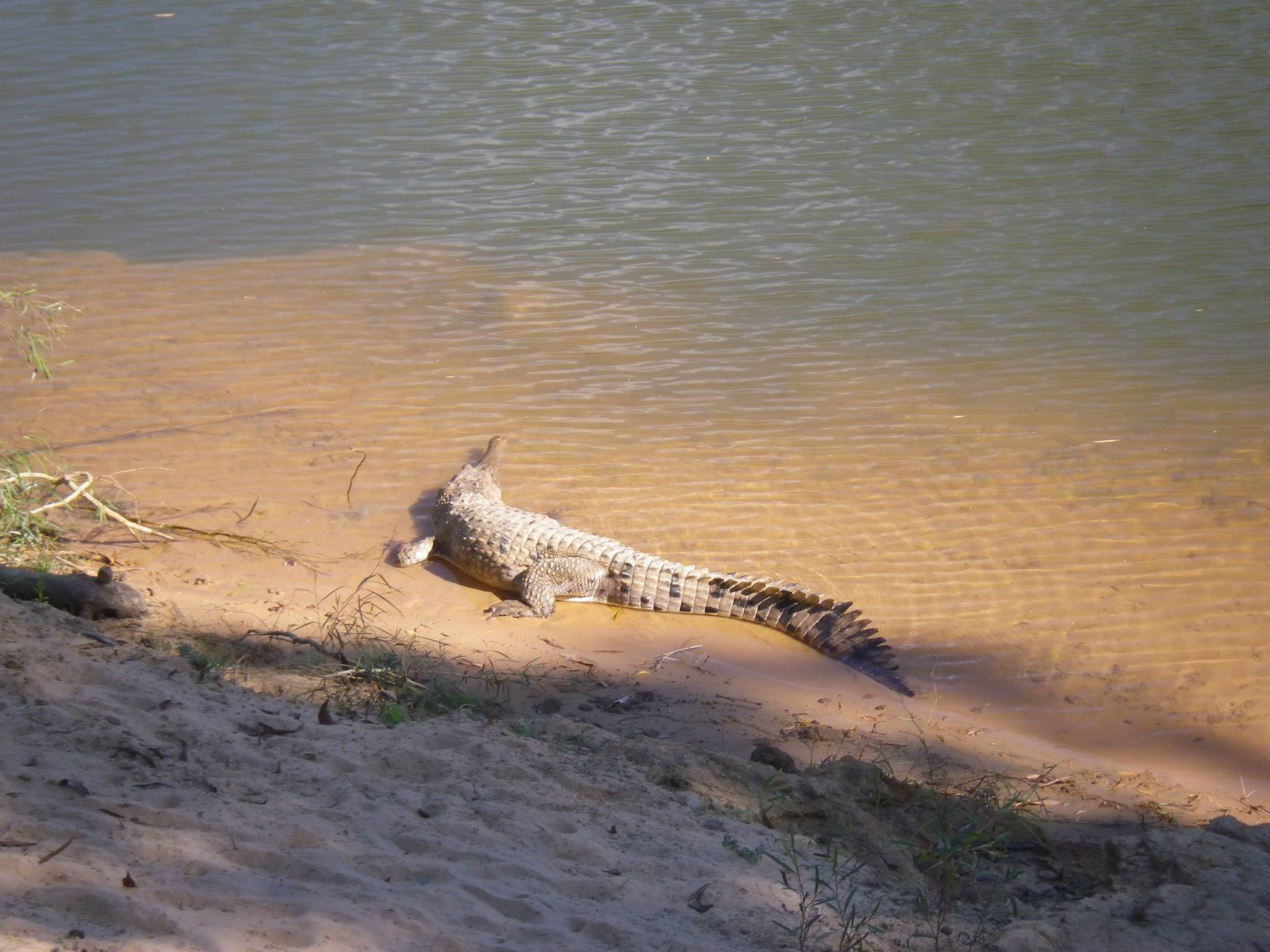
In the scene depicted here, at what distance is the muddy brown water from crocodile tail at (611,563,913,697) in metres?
0.11

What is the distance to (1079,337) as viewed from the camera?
8352 mm

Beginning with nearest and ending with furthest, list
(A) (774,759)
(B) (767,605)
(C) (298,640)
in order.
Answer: (A) (774,759) < (C) (298,640) < (B) (767,605)

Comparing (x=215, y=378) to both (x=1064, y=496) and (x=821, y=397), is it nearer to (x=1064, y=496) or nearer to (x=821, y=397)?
(x=821, y=397)

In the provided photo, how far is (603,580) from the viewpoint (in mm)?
5691

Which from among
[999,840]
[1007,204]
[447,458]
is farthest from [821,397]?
[999,840]

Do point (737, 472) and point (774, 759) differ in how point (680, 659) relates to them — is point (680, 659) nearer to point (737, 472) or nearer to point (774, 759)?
point (774, 759)

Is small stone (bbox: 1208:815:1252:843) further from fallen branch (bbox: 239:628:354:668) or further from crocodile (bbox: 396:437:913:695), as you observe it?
fallen branch (bbox: 239:628:354:668)

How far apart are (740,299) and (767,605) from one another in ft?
13.8

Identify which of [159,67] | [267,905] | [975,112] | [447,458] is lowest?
[447,458]

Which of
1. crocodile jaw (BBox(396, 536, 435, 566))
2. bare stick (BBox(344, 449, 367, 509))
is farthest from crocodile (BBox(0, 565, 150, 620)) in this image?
bare stick (BBox(344, 449, 367, 509))

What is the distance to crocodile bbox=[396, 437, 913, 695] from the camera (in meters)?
5.20

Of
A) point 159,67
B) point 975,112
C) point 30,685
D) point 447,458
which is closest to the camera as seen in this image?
point 30,685

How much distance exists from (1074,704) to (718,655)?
1656mm

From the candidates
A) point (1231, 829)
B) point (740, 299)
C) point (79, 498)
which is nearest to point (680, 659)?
point (1231, 829)
